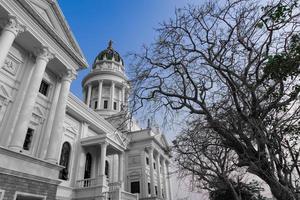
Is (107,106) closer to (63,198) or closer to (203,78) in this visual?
(63,198)

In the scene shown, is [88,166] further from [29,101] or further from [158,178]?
[158,178]

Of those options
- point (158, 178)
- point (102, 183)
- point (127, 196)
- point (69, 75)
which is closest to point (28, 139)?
point (69, 75)

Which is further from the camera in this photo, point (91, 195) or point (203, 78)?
point (91, 195)

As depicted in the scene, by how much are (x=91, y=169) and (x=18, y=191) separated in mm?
11381

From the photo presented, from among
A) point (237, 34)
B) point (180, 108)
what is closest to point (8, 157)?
point (180, 108)

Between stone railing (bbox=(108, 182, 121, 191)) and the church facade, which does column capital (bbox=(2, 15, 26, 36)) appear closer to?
the church facade

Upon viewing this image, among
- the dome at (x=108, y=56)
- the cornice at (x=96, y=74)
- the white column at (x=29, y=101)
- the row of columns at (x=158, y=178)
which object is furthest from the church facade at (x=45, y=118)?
the dome at (x=108, y=56)

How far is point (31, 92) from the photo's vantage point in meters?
11.3

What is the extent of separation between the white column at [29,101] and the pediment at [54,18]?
5.84ft

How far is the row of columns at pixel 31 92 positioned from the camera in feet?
33.0

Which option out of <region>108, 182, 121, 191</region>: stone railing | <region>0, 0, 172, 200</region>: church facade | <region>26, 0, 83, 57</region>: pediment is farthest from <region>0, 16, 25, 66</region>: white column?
<region>108, 182, 121, 191</region>: stone railing

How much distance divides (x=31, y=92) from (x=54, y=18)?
18.5ft

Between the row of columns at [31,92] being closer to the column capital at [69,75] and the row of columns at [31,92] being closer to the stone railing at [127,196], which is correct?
the column capital at [69,75]

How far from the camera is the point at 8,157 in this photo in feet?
29.5
